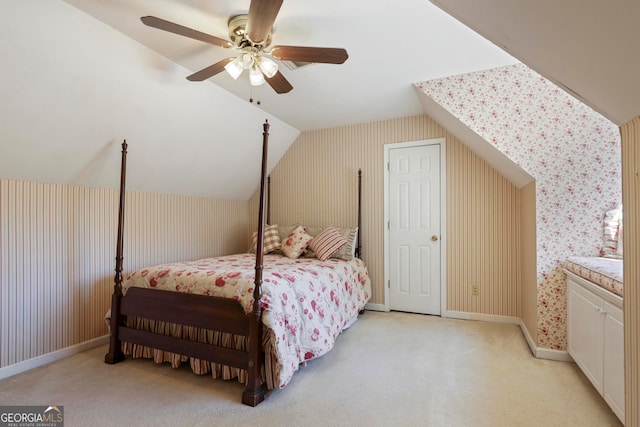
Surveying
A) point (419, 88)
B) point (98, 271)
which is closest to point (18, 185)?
point (98, 271)

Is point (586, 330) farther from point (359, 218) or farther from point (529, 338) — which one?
point (359, 218)

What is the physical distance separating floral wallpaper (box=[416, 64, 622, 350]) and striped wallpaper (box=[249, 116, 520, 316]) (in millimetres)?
813

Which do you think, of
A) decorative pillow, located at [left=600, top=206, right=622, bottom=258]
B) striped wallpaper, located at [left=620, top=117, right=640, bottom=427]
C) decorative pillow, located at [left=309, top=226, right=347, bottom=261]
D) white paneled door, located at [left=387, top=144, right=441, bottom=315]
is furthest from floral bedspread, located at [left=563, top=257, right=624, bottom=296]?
decorative pillow, located at [left=309, top=226, right=347, bottom=261]

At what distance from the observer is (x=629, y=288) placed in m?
1.07

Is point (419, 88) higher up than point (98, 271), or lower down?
higher up

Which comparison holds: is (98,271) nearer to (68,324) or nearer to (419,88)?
(68,324)

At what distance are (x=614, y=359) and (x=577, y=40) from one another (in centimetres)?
169

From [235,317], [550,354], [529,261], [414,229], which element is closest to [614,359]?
[550,354]

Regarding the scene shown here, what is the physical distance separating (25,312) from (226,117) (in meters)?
2.39

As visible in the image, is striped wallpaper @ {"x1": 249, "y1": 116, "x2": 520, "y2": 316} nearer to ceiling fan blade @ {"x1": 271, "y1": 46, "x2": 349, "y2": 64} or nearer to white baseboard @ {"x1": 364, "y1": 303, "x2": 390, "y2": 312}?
white baseboard @ {"x1": 364, "y1": 303, "x2": 390, "y2": 312}

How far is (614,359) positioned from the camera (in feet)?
5.50

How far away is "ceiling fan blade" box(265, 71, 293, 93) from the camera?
2270mm

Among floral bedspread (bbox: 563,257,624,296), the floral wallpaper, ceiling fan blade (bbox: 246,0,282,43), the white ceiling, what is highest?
the white ceiling

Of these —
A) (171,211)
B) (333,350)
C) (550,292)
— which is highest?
(171,211)
